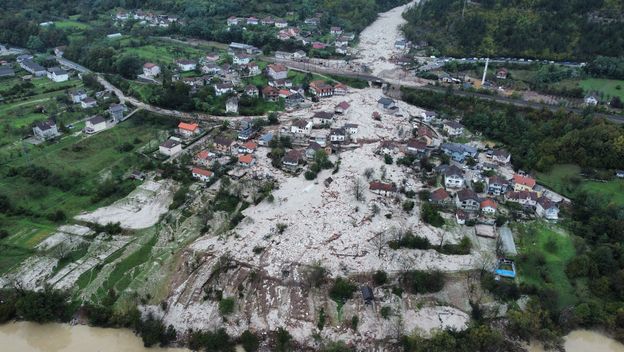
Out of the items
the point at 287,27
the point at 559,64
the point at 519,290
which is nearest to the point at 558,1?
the point at 559,64

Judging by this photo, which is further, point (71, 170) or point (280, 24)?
point (280, 24)

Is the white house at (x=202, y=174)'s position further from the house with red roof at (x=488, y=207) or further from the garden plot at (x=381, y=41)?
the garden plot at (x=381, y=41)

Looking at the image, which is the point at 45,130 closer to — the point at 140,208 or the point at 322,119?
the point at 140,208

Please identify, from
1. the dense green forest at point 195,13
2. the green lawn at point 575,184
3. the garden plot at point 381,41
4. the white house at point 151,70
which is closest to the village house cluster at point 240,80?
the white house at point 151,70

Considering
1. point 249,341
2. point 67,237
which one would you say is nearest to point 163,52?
point 67,237

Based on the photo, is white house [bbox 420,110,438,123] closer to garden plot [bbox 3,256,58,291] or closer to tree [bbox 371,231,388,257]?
tree [bbox 371,231,388,257]

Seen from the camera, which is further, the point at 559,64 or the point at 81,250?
the point at 559,64

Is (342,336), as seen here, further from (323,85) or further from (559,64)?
(559,64)
